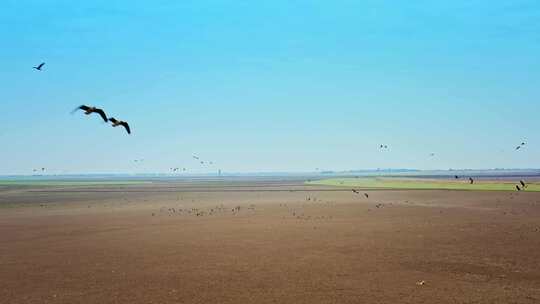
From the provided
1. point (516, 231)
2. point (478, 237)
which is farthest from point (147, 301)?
point (516, 231)

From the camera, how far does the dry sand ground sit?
15070 mm

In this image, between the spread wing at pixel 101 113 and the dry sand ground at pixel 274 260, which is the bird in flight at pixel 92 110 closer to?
the spread wing at pixel 101 113

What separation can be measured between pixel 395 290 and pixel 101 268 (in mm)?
10677

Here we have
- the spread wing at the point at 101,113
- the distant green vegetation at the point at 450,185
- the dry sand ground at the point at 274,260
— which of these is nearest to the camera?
the dry sand ground at the point at 274,260

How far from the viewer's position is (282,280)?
1678cm

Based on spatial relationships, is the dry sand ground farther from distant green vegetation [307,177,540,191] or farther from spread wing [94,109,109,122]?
distant green vegetation [307,177,540,191]

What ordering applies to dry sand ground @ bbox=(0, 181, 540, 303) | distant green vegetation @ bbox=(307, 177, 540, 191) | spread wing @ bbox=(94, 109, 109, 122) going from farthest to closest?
1. distant green vegetation @ bbox=(307, 177, 540, 191)
2. spread wing @ bbox=(94, 109, 109, 122)
3. dry sand ground @ bbox=(0, 181, 540, 303)

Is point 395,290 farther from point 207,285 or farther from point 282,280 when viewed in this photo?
point 207,285

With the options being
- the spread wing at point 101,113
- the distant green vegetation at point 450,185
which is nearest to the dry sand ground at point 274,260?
the spread wing at point 101,113

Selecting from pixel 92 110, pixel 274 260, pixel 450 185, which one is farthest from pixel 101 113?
pixel 450 185

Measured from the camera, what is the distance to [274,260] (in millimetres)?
20188

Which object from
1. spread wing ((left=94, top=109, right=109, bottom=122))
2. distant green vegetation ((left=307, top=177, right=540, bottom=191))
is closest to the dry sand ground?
spread wing ((left=94, top=109, right=109, bottom=122))

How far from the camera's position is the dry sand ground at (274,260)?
49.4 ft

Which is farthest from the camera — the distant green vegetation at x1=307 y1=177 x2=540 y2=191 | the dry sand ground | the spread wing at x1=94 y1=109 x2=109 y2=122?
the distant green vegetation at x1=307 y1=177 x2=540 y2=191
